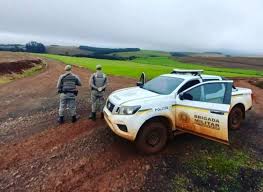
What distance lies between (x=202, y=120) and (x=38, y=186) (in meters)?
3.88

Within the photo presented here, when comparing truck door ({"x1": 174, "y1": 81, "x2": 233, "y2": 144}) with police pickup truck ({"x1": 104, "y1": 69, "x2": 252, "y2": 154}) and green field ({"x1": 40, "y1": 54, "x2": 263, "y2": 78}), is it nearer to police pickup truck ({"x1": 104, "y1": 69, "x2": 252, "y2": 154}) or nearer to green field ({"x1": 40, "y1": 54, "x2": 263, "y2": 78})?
police pickup truck ({"x1": 104, "y1": 69, "x2": 252, "y2": 154})

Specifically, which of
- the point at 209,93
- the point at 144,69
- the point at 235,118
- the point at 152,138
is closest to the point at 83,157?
the point at 152,138

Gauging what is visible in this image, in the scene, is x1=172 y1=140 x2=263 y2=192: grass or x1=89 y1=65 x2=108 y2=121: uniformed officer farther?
x1=89 y1=65 x2=108 y2=121: uniformed officer

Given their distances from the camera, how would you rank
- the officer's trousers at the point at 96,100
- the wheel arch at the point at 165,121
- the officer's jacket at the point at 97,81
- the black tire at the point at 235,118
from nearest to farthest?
the wheel arch at the point at 165,121 → the black tire at the point at 235,118 → the officer's jacket at the point at 97,81 → the officer's trousers at the point at 96,100

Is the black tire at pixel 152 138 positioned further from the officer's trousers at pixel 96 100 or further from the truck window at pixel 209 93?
the officer's trousers at pixel 96 100

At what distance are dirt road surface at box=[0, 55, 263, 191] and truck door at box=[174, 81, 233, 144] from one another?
2.74ft

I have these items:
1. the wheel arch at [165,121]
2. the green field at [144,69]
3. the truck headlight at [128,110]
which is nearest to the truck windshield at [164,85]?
the wheel arch at [165,121]

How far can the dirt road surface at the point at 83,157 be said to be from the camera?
5891 millimetres

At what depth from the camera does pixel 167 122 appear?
7.24 m

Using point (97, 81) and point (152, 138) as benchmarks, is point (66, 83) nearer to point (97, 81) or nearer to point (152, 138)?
point (97, 81)

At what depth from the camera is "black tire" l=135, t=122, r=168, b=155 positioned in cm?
682

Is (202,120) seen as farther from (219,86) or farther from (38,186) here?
(38,186)

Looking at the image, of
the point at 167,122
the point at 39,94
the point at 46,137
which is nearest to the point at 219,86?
the point at 167,122

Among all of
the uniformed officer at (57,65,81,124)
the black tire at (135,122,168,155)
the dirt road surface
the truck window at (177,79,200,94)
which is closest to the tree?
the dirt road surface
